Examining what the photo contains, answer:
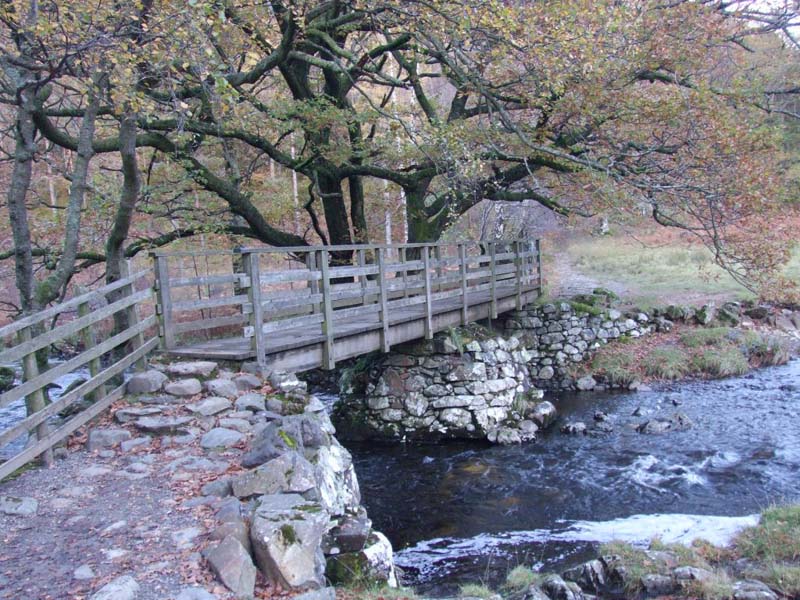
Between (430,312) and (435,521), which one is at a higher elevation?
(430,312)

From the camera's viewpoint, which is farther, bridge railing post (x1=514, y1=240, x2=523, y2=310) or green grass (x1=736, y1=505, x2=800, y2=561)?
bridge railing post (x1=514, y1=240, x2=523, y2=310)

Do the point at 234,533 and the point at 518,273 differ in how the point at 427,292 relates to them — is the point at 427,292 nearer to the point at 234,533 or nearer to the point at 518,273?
the point at 518,273

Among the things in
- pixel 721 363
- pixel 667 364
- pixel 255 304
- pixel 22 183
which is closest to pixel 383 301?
pixel 255 304

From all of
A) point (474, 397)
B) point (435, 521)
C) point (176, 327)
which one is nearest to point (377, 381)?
point (474, 397)

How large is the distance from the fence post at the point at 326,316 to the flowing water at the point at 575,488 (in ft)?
6.64

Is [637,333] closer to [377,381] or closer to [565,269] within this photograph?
[377,381]

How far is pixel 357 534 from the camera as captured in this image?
471 centimetres

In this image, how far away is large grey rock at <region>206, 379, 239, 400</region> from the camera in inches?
251

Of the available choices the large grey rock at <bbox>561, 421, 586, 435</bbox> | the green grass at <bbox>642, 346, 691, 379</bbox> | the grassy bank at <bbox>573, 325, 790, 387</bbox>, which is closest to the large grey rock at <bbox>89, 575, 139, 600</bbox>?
the large grey rock at <bbox>561, 421, 586, 435</bbox>

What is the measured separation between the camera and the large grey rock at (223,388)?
20.9ft

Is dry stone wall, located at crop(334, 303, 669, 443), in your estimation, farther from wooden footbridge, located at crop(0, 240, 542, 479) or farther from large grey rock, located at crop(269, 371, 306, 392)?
large grey rock, located at crop(269, 371, 306, 392)

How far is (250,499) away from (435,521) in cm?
387

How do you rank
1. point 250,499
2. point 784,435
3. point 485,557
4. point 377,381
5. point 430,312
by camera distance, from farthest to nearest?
point 377,381, point 430,312, point 784,435, point 485,557, point 250,499

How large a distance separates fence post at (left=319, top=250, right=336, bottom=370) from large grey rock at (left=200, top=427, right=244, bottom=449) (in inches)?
116
